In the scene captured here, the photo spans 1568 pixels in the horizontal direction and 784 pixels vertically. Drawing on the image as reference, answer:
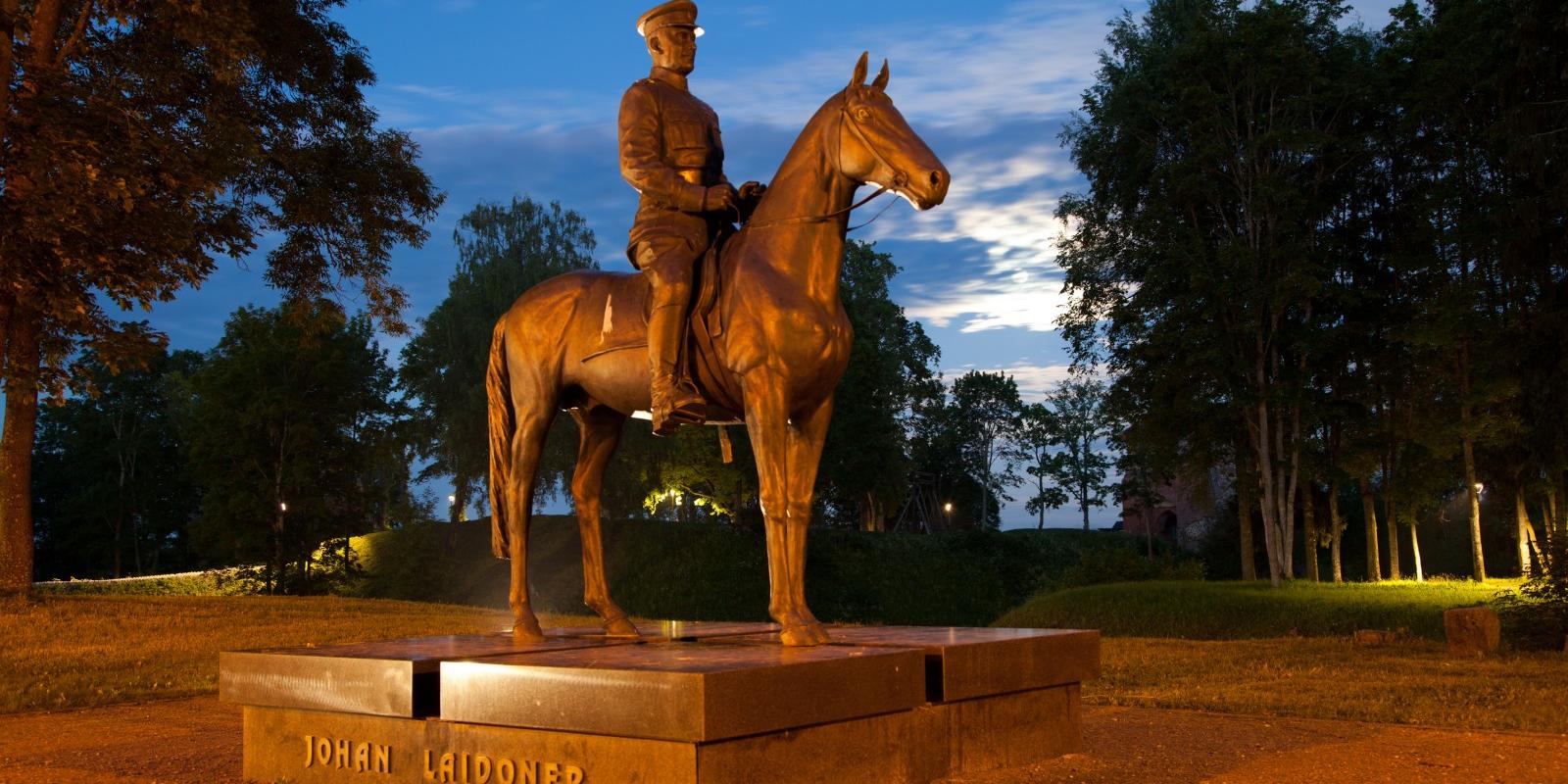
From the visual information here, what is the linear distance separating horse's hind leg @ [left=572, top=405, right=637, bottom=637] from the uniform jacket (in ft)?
4.37

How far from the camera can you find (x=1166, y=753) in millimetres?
7270

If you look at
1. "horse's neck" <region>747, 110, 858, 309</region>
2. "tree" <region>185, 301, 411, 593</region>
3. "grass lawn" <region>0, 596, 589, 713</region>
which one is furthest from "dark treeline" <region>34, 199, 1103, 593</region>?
"horse's neck" <region>747, 110, 858, 309</region>

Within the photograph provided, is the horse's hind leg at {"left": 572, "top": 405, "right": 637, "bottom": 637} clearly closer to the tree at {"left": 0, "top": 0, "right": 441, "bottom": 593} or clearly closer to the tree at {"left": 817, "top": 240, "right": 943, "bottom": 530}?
the tree at {"left": 0, "top": 0, "right": 441, "bottom": 593}

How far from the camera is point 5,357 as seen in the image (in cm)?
1656

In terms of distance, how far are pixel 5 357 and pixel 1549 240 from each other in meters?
24.8

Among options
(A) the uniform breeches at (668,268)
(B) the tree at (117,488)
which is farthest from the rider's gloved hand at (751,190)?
(B) the tree at (117,488)

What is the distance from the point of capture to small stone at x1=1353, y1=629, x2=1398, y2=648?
1487 cm

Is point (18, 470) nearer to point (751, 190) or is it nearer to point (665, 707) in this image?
point (751, 190)

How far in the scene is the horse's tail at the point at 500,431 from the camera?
7.75 m

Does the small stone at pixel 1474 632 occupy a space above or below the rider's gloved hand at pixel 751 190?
below

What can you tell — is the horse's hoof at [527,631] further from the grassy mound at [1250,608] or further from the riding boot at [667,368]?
the grassy mound at [1250,608]

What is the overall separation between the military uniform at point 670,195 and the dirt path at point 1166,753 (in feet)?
8.62

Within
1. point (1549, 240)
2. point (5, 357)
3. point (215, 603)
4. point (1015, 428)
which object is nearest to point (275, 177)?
point (5, 357)

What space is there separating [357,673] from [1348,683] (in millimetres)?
8729
